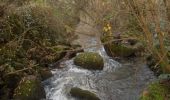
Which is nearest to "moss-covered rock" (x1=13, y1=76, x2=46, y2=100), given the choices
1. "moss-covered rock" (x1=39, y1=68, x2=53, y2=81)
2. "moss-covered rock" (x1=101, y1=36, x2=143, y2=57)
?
"moss-covered rock" (x1=39, y1=68, x2=53, y2=81)

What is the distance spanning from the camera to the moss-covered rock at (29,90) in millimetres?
8383

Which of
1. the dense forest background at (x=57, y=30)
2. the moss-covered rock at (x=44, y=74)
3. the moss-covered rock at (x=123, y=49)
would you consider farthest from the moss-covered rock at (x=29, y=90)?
the moss-covered rock at (x=123, y=49)

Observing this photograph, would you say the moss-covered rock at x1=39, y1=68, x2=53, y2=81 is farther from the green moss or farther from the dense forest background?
the green moss

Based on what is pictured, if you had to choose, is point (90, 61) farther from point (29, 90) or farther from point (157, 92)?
point (157, 92)

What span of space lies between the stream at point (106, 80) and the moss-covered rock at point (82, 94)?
17cm

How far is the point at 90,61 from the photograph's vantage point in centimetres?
1070

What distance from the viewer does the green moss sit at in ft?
22.8

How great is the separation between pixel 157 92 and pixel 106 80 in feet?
9.59

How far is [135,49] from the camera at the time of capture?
38.6 feet

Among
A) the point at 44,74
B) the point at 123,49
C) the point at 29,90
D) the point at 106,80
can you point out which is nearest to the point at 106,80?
the point at 106,80

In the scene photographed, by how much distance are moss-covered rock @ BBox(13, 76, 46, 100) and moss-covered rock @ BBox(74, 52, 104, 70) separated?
243cm

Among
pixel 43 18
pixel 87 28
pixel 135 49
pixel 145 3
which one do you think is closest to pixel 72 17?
pixel 87 28

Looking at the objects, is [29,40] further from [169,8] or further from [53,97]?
[169,8]

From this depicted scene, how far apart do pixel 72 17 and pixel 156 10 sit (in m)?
Result: 7.49
